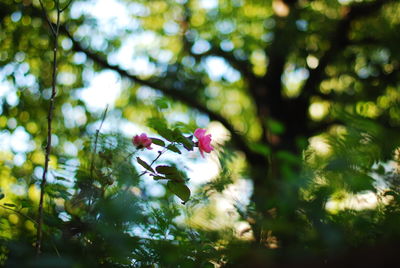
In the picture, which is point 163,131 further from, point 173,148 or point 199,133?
point 199,133

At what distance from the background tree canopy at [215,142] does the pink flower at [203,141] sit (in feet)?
0.22

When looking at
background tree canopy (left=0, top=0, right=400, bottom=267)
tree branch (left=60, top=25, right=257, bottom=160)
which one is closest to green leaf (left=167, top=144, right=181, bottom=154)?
background tree canopy (left=0, top=0, right=400, bottom=267)

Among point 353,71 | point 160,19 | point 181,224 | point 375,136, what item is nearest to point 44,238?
point 181,224

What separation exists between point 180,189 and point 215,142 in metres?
0.32

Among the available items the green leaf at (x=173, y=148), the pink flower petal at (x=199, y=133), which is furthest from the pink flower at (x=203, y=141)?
the green leaf at (x=173, y=148)

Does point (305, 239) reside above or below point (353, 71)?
below

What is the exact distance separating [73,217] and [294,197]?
0.82 meters

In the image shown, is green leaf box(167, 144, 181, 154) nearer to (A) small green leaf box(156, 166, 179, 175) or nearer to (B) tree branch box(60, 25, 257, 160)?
(A) small green leaf box(156, 166, 179, 175)

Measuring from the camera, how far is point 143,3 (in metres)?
7.51

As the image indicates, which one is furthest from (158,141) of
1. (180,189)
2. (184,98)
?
(184,98)

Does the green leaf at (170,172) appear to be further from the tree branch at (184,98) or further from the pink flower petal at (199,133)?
the tree branch at (184,98)

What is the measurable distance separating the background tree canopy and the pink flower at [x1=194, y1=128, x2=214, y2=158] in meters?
0.07

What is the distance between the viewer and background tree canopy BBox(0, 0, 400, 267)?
119 cm

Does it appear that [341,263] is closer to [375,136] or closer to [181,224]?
[375,136]
